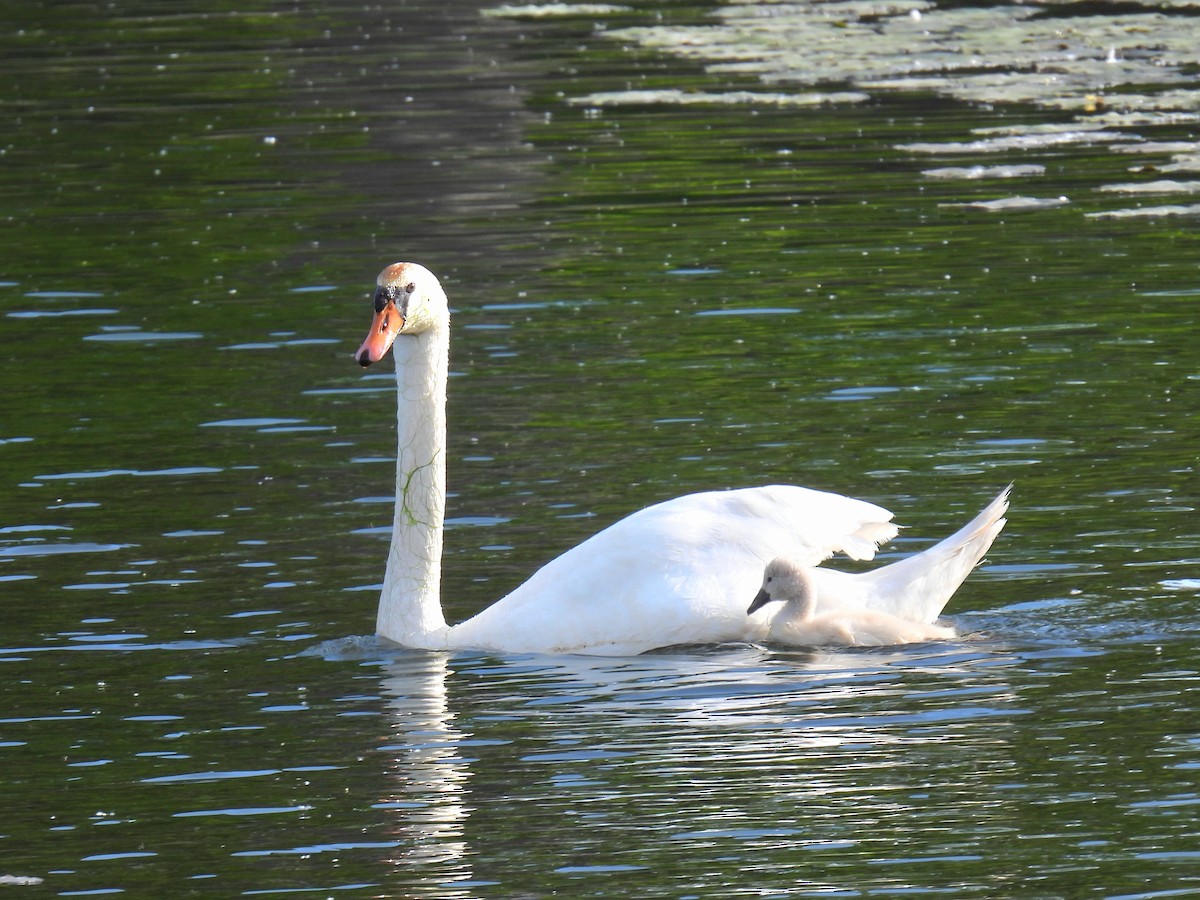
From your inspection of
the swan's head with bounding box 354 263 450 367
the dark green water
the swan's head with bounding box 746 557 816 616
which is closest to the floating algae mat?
the dark green water

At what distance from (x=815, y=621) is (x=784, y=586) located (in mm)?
188

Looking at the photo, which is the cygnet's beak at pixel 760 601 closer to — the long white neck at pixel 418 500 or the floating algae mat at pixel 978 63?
the long white neck at pixel 418 500

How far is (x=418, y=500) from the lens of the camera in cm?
962

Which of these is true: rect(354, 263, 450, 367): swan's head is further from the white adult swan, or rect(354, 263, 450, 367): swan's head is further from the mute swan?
the mute swan

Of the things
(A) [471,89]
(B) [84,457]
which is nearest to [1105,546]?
(B) [84,457]

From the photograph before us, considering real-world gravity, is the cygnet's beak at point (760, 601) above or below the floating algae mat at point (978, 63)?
below

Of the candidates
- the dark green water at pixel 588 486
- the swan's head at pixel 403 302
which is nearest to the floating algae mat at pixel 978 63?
the dark green water at pixel 588 486

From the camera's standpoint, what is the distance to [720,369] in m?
13.5

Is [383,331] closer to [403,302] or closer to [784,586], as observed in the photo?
[403,302]

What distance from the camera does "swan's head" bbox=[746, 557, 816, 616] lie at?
873 cm

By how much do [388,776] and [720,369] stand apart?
624 cm

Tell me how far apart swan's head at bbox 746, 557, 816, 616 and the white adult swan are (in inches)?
7.7

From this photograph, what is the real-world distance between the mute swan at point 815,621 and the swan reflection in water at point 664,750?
7 centimetres

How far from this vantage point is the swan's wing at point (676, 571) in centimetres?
887
